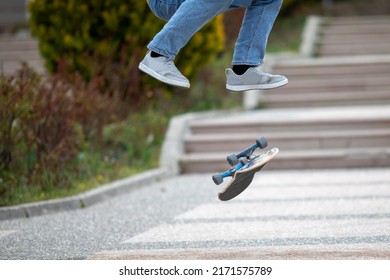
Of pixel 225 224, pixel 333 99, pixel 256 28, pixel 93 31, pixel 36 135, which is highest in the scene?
pixel 256 28

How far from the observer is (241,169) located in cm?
516

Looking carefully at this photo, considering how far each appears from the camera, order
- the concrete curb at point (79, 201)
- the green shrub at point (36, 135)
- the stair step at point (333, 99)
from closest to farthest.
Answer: the concrete curb at point (79, 201), the green shrub at point (36, 135), the stair step at point (333, 99)

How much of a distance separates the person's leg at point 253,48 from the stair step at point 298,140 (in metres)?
6.23


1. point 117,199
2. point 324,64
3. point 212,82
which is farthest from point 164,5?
point 324,64

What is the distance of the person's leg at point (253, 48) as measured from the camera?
4.91 meters

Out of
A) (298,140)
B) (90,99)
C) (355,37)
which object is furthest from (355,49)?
(90,99)

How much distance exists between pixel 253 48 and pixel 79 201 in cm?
394

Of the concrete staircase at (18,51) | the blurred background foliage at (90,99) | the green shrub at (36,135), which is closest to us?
the green shrub at (36,135)

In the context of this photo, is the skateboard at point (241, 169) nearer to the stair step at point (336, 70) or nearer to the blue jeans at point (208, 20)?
the blue jeans at point (208, 20)

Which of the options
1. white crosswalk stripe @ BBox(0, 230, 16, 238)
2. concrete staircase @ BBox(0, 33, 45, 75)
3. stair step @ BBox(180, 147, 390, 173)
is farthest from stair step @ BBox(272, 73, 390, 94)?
white crosswalk stripe @ BBox(0, 230, 16, 238)

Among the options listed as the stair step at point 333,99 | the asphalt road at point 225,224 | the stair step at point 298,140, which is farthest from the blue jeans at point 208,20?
the stair step at point 333,99

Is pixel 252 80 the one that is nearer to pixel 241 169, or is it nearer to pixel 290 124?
pixel 241 169

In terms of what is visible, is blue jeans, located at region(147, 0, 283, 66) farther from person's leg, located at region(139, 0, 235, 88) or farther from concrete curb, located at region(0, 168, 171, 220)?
concrete curb, located at region(0, 168, 171, 220)

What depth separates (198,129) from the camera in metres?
12.0
